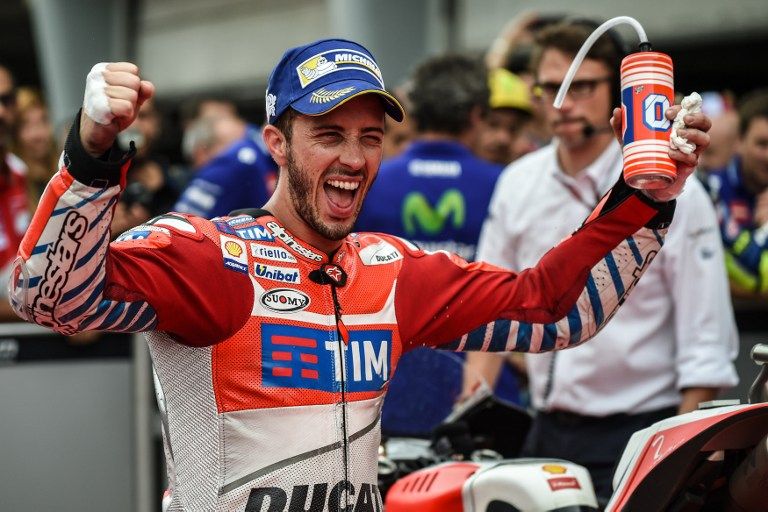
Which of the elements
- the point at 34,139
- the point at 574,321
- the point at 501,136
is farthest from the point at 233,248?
the point at 34,139

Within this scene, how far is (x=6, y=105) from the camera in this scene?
7.56 metres

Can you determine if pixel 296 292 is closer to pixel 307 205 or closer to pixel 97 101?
pixel 307 205

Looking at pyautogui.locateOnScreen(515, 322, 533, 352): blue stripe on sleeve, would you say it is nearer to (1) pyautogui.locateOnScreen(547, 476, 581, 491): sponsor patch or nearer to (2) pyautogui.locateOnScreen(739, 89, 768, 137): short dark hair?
(1) pyautogui.locateOnScreen(547, 476, 581, 491): sponsor patch

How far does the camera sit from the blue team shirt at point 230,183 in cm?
685

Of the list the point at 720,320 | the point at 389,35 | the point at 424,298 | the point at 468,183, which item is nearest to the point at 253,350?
the point at 424,298

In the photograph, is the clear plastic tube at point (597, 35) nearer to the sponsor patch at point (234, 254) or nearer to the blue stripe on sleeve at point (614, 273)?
the blue stripe on sleeve at point (614, 273)

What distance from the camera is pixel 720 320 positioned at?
4.58 meters

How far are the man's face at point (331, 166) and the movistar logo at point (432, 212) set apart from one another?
2.60m

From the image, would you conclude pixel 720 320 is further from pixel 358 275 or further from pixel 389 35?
pixel 389 35

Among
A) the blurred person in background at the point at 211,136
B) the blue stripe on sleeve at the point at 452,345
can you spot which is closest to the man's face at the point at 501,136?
the blurred person in background at the point at 211,136

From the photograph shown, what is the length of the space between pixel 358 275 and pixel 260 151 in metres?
3.79

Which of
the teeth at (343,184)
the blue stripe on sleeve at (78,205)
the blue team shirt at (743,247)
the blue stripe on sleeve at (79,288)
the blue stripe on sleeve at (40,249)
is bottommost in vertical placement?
the blue team shirt at (743,247)

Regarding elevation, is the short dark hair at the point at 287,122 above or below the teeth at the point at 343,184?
above

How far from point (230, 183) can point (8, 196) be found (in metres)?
1.74
